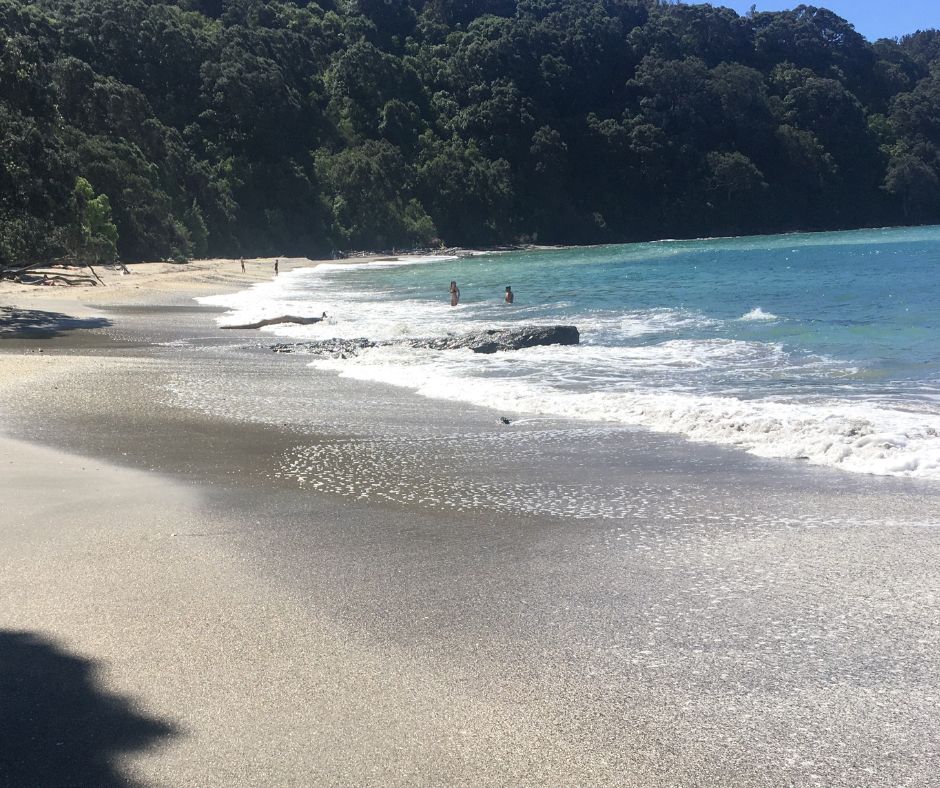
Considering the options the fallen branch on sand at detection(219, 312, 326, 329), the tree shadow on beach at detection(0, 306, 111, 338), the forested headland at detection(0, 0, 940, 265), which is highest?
the forested headland at detection(0, 0, 940, 265)

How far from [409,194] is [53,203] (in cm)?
8200

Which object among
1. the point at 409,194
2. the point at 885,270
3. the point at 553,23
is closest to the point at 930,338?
the point at 885,270

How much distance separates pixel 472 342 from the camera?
18531mm

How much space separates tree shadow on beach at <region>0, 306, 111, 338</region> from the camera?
20094mm

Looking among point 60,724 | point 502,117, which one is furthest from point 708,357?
point 502,117

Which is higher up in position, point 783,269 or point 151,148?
point 151,148

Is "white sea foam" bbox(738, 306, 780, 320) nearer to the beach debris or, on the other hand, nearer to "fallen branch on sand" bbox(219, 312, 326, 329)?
the beach debris

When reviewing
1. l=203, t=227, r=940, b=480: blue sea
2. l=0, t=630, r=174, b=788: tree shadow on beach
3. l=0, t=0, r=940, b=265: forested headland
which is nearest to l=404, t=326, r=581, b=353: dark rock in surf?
l=203, t=227, r=940, b=480: blue sea

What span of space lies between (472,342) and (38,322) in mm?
10597

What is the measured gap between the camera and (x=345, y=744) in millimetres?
3639

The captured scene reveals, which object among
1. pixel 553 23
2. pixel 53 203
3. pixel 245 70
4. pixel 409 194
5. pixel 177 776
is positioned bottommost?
pixel 177 776

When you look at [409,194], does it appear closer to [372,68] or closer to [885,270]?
[372,68]

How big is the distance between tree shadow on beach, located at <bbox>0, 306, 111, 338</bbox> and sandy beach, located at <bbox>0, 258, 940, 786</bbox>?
11977mm

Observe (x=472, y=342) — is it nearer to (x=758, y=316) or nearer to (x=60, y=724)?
(x=758, y=316)
